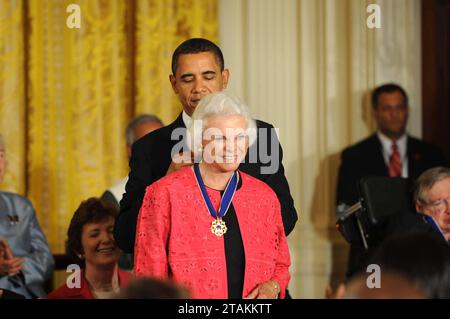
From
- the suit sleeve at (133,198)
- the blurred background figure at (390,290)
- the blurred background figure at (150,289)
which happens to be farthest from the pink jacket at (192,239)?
the blurred background figure at (150,289)

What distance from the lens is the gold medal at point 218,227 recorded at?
2951 millimetres

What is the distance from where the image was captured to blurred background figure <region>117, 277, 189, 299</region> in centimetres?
184

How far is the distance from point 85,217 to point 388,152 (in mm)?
2454

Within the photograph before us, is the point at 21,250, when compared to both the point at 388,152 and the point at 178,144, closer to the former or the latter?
the point at 178,144

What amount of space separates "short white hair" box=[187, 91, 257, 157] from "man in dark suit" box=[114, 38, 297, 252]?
8.9 inches

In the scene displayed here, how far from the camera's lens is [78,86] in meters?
6.00

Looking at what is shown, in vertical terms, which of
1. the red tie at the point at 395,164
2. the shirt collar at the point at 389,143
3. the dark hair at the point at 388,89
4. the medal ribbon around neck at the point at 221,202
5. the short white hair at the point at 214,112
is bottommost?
the red tie at the point at 395,164

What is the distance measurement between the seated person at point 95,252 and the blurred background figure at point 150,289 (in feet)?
7.42

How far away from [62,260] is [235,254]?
2.53 meters

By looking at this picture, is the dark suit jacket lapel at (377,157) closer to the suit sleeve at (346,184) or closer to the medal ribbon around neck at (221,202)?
the suit sleeve at (346,184)

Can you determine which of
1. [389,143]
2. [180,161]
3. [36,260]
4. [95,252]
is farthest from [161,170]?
[389,143]

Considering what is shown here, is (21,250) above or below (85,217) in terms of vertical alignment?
below

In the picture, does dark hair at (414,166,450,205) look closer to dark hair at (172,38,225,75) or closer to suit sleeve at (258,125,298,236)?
suit sleeve at (258,125,298,236)

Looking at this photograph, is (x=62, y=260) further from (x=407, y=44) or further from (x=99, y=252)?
(x=407, y=44)
